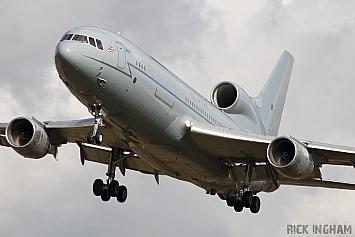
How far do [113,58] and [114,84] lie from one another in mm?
935

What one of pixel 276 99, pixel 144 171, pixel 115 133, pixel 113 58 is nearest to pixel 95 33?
→ pixel 113 58

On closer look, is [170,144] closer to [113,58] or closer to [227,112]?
[113,58]

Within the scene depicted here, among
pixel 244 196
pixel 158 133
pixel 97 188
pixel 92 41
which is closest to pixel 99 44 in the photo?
pixel 92 41

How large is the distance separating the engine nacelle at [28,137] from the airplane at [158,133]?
0.04 metres

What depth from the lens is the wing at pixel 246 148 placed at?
3241 cm

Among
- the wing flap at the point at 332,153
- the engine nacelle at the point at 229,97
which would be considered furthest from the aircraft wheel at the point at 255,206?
the engine nacelle at the point at 229,97

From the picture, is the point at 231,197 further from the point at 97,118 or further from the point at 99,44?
the point at 99,44

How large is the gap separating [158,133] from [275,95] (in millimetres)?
18023

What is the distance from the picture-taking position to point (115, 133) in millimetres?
33156

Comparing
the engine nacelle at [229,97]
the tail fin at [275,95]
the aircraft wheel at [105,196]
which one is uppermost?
the tail fin at [275,95]

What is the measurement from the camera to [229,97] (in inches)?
1575

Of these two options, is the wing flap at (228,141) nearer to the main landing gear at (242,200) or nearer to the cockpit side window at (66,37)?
the main landing gear at (242,200)

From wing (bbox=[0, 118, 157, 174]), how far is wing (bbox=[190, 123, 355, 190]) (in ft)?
11.6

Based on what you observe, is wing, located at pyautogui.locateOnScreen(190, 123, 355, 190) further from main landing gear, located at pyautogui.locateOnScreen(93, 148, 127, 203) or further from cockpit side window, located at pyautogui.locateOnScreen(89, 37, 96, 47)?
cockpit side window, located at pyautogui.locateOnScreen(89, 37, 96, 47)
